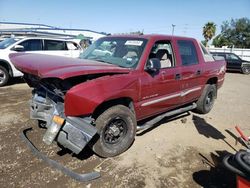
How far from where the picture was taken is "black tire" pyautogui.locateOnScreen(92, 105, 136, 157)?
3491 millimetres

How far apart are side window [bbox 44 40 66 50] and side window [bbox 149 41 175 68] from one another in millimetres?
6561

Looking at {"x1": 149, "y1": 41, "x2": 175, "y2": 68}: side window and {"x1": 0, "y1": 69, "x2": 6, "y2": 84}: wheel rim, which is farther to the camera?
{"x1": 0, "y1": 69, "x2": 6, "y2": 84}: wheel rim

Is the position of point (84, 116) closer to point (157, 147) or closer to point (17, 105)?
point (157, 147)

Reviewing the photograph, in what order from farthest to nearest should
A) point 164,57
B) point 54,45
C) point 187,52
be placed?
point 54,45 → point 187,52 → point 164,57

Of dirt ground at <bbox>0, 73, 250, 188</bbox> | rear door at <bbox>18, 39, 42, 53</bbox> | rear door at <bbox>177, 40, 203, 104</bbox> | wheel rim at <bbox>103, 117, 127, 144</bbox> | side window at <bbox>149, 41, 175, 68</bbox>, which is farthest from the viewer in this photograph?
rear door at <bbox>18, 39, 42, 53</bbox>

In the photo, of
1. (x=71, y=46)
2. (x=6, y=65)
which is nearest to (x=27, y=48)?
(x=6, y=65)

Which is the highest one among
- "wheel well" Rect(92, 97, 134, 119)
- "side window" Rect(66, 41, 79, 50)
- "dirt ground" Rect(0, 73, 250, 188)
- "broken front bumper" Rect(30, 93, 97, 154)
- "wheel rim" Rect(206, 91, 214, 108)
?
"side window" Rect(66, 41, 79, 50)

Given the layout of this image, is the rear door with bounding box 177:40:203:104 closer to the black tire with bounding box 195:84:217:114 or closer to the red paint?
the red paint

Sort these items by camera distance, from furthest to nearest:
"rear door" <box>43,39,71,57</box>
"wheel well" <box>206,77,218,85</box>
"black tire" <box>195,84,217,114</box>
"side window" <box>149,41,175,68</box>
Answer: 1. "rear door" <box>43,39,71,57</box>
2. "wheel well" <box>206,77,218,85</box>
3. "black tire" <box>195,84,217,114</box>
4. "side window" <box>149,41,175,68</box>

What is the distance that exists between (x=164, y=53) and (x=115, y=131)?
1972 millimetres

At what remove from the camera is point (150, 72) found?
4.07 meters

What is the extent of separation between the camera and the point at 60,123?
10.5ft

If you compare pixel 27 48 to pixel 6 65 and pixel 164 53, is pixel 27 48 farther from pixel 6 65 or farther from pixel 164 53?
pixel 164 53

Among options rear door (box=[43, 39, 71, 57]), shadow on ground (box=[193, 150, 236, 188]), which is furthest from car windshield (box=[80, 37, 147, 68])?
rear door (box=[43, 39, 71, 57])
